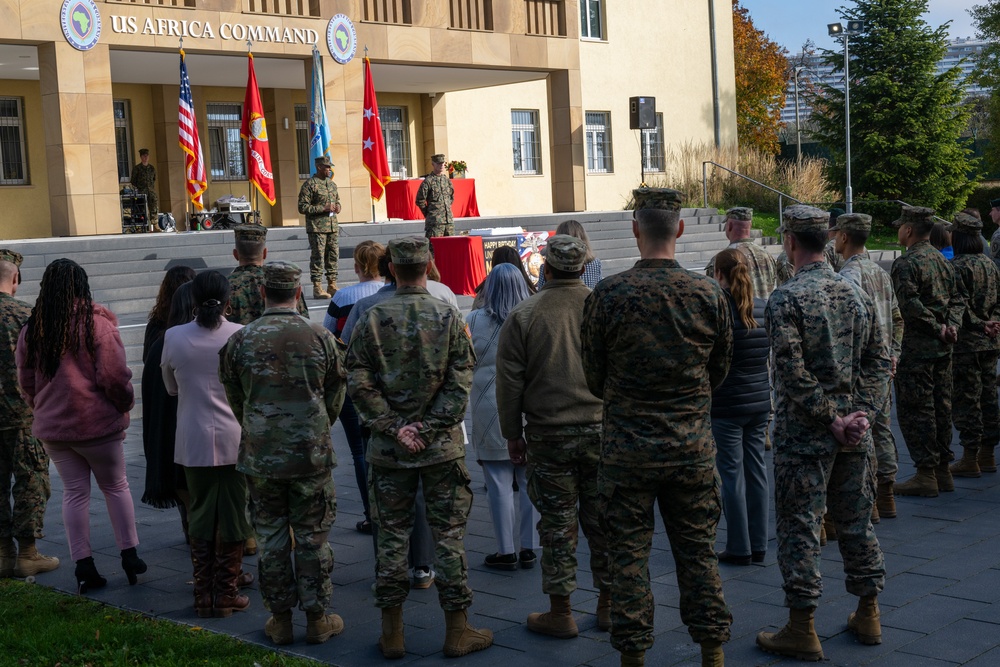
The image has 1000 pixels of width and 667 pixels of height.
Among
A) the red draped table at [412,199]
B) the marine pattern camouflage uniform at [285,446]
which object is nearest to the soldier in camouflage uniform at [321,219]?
the red draped table at [412,199]

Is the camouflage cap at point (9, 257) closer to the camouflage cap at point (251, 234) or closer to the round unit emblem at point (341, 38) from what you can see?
the camouflage cap at point (251, 234)

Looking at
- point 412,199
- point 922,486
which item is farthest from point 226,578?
point 412,199

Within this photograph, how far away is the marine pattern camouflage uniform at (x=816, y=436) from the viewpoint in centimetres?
505

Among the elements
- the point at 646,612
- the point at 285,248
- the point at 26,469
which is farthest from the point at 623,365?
the point at 285,248

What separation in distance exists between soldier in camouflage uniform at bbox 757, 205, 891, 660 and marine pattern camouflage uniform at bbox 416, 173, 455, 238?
14.2 m

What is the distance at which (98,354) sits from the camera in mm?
6441

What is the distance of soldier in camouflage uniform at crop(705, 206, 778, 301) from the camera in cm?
786

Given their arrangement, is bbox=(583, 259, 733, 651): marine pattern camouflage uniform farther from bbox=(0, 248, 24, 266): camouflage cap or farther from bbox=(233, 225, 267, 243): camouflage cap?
bbox=(0, 248, 24, 266): camouflage cap

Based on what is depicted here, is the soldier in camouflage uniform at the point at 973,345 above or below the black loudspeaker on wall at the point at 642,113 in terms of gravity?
below

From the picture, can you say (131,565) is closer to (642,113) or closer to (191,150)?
(191,150)

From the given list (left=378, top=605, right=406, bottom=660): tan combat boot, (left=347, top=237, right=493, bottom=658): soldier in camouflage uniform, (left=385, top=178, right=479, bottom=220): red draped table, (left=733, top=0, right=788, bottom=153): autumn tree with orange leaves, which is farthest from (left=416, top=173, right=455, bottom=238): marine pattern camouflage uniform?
(left=733, top=0, right=788, bottom=153): autumn tree with orange leaves

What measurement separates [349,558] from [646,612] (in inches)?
109

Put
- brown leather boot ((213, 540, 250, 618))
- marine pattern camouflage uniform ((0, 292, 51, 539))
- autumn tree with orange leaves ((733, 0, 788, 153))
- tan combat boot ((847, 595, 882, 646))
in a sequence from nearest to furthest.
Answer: tan combat boot ((847, 595, 882, 646)), brown leather boot ((213, 540, 250, 618)), marine pattern camouflage uniform ((0, 292, 51, 539)), autumn tree with orange leaves ((733, 0, 788, 153))

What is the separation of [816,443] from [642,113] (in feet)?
90.8
